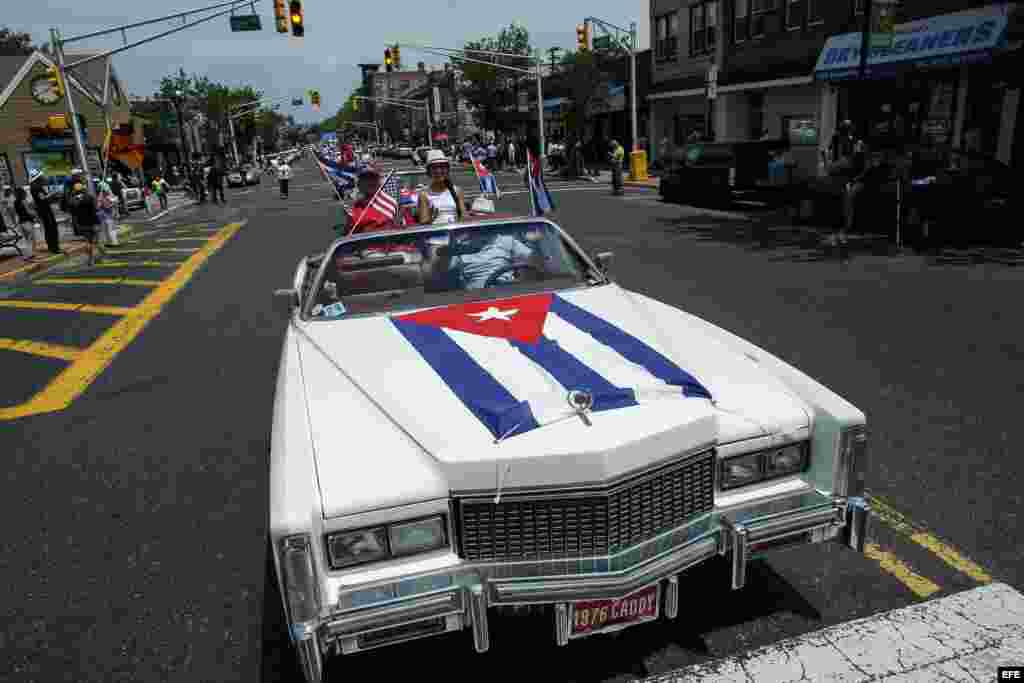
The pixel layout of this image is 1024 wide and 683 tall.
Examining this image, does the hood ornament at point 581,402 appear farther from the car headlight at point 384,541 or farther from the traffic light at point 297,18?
the traffic light at point 297,18

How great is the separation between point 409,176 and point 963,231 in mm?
9864

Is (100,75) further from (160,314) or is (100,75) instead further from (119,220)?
(160,314)

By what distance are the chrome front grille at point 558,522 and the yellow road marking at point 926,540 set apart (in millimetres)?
1905

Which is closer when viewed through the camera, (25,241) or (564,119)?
(25,241)

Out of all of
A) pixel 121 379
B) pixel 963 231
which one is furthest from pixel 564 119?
pixel 121 379

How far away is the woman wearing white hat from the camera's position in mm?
6943

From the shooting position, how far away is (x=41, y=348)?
8.82 meters

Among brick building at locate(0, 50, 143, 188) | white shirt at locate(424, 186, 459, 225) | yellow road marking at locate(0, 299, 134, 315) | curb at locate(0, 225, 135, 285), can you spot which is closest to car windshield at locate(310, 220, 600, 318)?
white shirt at locate(424, 186, 459, 225)

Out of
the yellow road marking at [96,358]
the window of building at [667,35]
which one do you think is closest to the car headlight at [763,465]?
the yellow road marking at [96,358]

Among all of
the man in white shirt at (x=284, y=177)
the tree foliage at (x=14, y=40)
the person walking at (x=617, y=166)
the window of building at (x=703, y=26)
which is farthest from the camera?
the tree foliage at (x=14, y=40)

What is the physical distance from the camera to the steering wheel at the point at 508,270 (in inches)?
177

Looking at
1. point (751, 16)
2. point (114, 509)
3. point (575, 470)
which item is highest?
point (751, 16)

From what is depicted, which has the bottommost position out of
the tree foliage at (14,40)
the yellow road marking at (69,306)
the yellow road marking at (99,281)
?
the yellow road marking at (69,306)

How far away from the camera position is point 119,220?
27.1 metres
